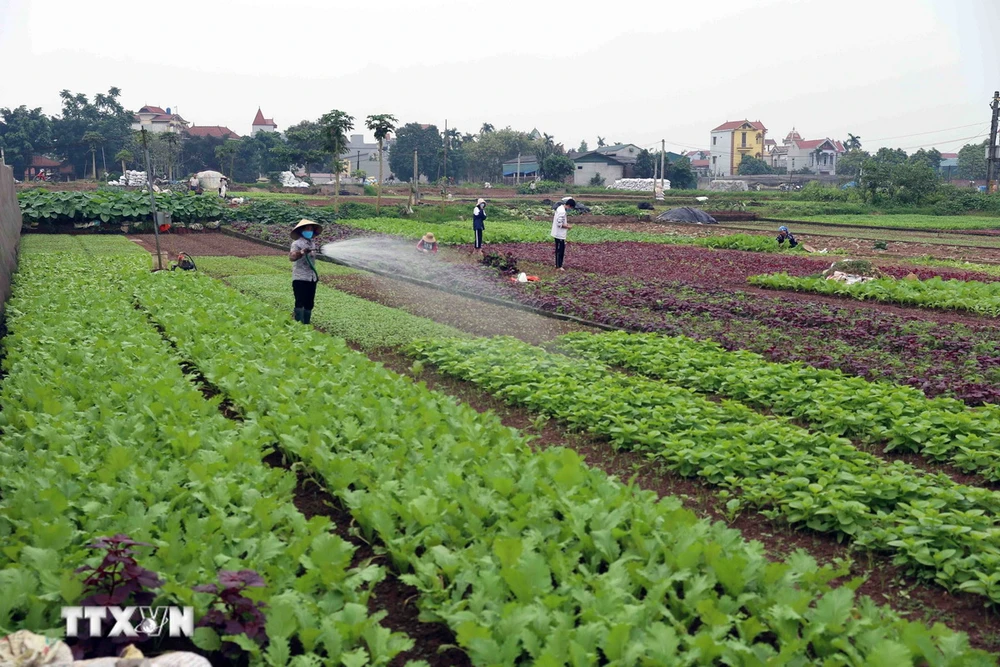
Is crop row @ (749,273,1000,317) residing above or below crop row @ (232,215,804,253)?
below

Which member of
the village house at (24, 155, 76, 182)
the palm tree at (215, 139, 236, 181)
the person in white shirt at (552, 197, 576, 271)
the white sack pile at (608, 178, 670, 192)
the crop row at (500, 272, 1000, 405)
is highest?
the palm tree at (215, 139, 236, 181)

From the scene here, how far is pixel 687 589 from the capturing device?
13.6 feet

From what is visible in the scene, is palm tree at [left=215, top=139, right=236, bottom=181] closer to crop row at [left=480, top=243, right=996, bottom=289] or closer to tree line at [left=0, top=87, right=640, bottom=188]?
tree line at [left=0, top=87, right=640, bottom=188]

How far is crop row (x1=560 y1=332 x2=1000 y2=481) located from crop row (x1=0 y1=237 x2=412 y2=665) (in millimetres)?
4852

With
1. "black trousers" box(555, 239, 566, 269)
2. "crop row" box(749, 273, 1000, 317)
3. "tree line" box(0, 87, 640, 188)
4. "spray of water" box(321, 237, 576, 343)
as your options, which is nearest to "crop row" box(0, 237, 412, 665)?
"spray of water" box(321, 237, 576, 343)

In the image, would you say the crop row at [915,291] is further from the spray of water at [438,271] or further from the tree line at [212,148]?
the tree line at [212,148]

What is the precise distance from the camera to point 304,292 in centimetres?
1159

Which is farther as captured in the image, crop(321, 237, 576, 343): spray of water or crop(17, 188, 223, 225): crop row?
crop(17, 188, 223, 225): crop row

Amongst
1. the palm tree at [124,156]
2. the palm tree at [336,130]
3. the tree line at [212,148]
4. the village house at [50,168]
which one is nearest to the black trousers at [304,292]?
the palm tree at [336,130]

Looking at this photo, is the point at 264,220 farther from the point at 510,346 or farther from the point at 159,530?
the point at 159,530

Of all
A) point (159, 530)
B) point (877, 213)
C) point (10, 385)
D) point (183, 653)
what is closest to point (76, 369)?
point (10, 385)

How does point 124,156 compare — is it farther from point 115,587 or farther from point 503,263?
point 115,587

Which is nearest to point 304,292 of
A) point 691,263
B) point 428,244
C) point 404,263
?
point 404,263

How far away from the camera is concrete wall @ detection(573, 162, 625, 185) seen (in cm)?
8181
